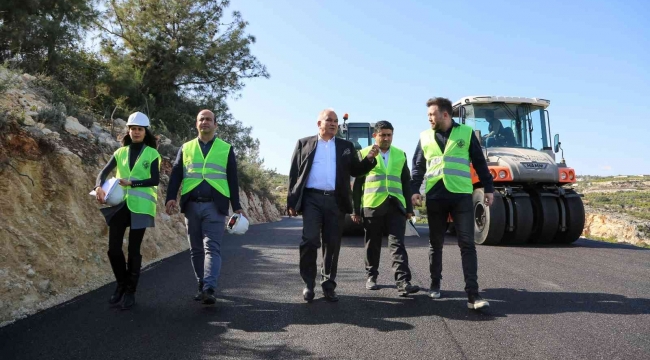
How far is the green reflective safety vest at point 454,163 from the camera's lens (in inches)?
220

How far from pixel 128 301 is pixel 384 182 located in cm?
303

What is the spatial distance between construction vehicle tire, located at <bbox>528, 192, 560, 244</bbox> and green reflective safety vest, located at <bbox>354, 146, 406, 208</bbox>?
18.7 ft

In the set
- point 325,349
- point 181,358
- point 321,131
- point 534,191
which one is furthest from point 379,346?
point 534,191

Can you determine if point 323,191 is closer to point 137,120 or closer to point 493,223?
point 137,120

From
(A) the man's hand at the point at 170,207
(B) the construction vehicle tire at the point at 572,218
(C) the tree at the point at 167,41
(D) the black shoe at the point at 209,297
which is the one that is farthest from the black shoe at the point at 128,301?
(C) the tree at the point at 167,41

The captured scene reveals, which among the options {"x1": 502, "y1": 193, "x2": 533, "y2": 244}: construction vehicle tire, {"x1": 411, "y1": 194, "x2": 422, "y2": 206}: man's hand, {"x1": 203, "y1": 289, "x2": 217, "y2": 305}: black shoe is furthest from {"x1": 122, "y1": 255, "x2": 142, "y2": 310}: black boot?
{"x1": 502, "y1": 193, "x2": 533, "y2": 244}: construction vehicle tire

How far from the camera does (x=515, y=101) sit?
1170 cm

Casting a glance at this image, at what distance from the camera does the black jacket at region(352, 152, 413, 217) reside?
6.15 metres

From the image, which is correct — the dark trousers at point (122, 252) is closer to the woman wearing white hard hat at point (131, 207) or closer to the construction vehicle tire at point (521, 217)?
the woman wearing white hard hat at point (131, 207)

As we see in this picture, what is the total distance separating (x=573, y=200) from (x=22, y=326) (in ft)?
33.4

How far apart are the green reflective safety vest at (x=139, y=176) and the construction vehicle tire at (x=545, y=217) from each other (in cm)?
813

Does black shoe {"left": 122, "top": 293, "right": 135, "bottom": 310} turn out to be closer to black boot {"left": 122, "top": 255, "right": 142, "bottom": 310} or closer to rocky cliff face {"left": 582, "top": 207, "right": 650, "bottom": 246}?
black boot {"left": 122, "top": 255, "right": 142, "bottom": 310}

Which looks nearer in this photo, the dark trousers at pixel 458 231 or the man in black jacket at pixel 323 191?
the dark trousers at pixel 458 231

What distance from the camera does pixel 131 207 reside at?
5.34 metres
